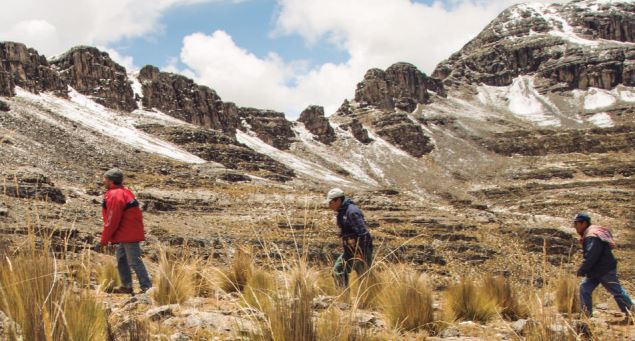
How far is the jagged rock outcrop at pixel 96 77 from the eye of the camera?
93.1 m

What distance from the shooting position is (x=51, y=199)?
86.6ft

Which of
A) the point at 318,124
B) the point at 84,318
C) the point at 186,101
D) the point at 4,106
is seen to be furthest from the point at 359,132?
the point at 84,318

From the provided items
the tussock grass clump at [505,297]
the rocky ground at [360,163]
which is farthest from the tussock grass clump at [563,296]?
the tussock grass clump at [505,297]

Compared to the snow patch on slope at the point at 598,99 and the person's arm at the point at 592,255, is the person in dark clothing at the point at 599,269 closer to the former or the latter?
the person's arm at the point at 592,255

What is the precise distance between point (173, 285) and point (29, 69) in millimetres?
92507

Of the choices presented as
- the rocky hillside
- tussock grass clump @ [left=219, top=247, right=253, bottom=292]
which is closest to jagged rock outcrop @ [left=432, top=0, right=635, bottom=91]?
the rocky hillside

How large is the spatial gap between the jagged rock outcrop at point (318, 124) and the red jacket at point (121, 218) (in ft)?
426

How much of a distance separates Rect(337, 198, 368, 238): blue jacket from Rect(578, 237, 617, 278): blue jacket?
2844 millimetres

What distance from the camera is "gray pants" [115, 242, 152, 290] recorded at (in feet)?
22.1

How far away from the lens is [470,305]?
5828mm

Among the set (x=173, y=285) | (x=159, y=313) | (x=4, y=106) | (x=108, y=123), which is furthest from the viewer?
(x=108, y=123)

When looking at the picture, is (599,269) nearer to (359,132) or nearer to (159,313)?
(159,313)

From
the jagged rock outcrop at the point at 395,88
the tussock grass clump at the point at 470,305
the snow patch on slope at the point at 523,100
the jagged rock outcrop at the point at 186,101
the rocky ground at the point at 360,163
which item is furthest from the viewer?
the jagged rock outcrop at the point at 395,88

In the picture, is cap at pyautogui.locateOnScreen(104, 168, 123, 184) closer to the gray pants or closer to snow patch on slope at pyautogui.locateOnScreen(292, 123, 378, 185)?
the gray pants
